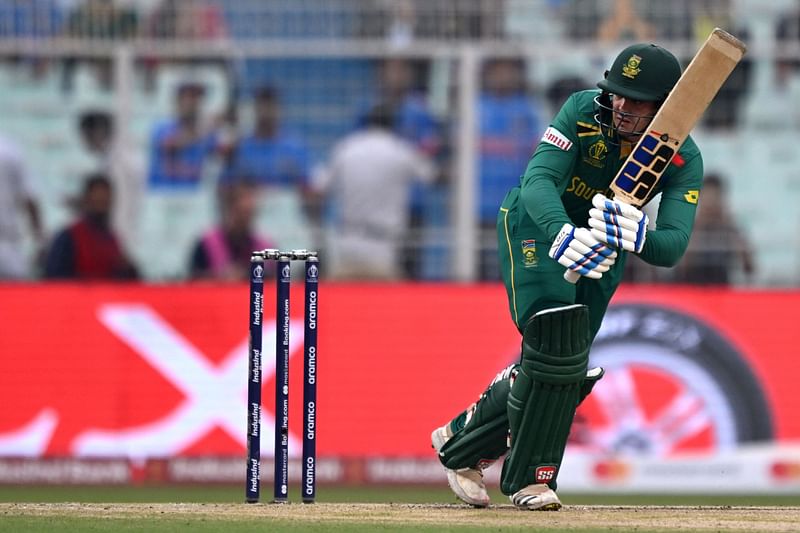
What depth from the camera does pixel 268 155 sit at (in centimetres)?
1043

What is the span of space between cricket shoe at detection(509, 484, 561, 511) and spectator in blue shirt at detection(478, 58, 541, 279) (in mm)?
4029

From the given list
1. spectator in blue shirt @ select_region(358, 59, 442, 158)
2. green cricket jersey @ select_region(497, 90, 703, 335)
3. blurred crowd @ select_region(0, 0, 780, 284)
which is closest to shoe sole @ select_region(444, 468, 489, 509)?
green cricket jersey @ select_region(497, 90, 703, 335)

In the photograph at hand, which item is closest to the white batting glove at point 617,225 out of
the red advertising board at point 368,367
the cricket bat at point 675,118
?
the cricket bat at point 675,118

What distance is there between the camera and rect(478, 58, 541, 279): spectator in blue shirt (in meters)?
10.3

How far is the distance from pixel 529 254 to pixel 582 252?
457mm

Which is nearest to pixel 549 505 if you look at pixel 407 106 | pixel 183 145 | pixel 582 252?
pixel 582 252

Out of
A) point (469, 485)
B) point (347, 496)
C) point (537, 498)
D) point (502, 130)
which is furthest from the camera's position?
point (502, 130)

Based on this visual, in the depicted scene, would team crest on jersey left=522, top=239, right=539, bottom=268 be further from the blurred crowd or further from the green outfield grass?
the blurred crowd

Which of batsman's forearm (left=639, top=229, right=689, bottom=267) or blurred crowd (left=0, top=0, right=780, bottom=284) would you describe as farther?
blurred crowd (left=0, top=0, right=780, bottom=284)

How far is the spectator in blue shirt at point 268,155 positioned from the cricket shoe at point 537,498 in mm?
4401

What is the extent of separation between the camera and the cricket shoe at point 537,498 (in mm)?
6332

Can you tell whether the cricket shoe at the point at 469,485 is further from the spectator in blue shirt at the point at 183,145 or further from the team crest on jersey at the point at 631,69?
the spectator in blue shirt at the point at 183,145

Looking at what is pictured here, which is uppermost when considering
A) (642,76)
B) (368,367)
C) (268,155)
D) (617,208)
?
(642,76)

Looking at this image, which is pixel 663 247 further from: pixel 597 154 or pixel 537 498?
pixel 537 498
